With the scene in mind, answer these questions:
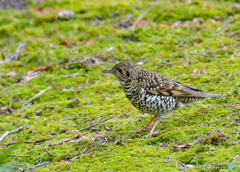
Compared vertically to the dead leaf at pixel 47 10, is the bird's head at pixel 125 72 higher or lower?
lower

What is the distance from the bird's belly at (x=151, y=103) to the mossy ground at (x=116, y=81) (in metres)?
0.31

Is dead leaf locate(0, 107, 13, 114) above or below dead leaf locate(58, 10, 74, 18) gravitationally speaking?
below

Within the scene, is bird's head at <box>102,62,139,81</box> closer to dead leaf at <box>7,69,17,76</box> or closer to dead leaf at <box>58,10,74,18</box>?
dead leaf at <box>7,69,17,76</box>

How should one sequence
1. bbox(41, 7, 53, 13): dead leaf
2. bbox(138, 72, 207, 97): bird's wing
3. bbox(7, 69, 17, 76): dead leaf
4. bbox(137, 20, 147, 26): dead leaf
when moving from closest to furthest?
bbox(138, 72, 207, 97): bird's wing < bbox(7, 69, 17, 76): dead leaf < bbox(137, 20, 147, 26): dead leaf < bbox(41, 7, 53, 13): dead leaf

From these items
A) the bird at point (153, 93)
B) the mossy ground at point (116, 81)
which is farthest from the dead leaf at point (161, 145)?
the bird at point (153, 93)

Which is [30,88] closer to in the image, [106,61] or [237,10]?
[106,61]

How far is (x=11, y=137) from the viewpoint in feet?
18.3

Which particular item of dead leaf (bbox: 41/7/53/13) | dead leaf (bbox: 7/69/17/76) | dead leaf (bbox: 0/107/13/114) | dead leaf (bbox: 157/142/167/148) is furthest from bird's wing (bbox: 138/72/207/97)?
dead leaf (bbox: 41/7/53/13)

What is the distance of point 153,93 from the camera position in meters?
5.12

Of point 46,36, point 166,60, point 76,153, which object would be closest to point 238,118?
point 76,153

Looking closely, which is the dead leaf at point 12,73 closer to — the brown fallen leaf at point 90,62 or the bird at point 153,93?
the brown fallen leaf at point 90,62

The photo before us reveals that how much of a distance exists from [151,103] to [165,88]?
43 cm

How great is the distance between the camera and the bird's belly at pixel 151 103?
5.04m

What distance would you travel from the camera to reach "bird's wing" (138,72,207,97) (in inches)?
205
